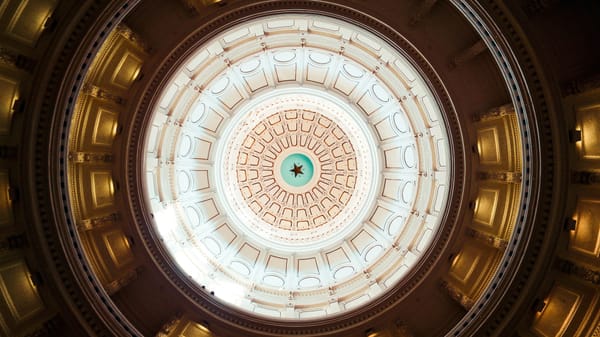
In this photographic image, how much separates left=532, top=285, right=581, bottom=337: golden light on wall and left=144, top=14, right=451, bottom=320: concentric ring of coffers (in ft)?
14.9

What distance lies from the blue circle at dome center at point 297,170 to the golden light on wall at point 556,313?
18.0 m

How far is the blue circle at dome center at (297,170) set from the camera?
1131 inches

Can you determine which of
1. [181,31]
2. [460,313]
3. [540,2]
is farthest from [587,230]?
[181,31]

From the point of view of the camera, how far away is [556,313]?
12484mm

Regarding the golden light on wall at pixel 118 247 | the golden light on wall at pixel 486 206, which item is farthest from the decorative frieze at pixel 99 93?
the golden light on wall at pixel 486 206

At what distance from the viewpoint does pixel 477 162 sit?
48.5ft

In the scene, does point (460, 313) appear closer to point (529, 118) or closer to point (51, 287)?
point (529, 118)

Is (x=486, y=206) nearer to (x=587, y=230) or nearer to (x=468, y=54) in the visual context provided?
(x=587, y=230)

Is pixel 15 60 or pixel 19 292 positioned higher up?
pixel 15 60

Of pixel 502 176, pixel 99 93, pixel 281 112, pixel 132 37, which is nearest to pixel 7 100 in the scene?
pixel 99 93

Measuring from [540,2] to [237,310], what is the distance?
1510cm

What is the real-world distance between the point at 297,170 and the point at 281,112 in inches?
181

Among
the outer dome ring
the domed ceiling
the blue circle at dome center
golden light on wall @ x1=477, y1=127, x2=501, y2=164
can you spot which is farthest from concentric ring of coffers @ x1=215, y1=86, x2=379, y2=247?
golden light on wall @ x1=477, y1=127, x2=501, y2=164

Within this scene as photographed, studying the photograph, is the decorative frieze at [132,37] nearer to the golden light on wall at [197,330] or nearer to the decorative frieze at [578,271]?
the golden light on wall at [197,330]
